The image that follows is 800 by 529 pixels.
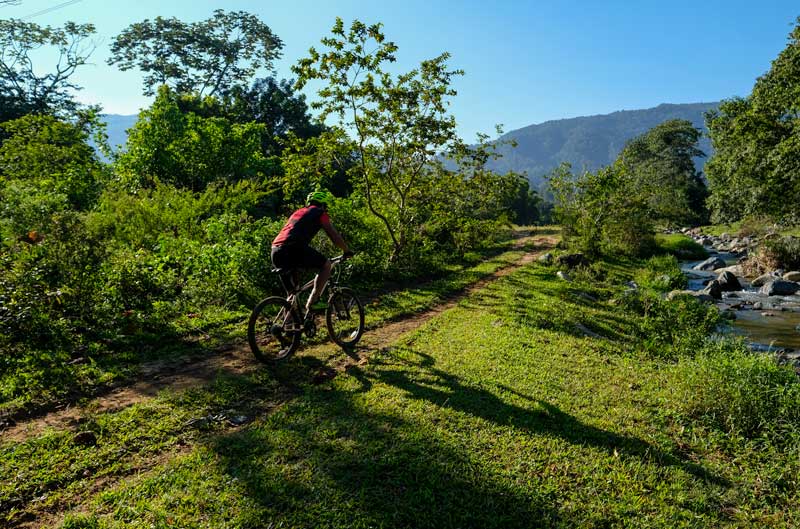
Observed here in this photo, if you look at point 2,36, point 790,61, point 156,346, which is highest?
point 2,36

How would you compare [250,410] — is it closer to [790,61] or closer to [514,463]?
[514,463]

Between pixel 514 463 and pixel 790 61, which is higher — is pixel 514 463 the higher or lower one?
the lower one

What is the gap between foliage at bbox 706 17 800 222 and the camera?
18688mm

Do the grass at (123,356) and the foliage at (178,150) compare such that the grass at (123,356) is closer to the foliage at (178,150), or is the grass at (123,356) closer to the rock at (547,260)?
the rock at (547,260)

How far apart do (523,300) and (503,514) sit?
344 inches

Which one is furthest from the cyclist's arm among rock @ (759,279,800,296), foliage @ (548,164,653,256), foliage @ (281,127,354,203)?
rock @ (759,279,800,296)

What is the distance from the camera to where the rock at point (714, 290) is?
52.6 ft

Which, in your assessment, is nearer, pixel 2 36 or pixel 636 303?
pixel 636 303

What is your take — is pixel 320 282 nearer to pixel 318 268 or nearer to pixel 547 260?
pixel 318 268

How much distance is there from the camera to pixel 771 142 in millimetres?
20656

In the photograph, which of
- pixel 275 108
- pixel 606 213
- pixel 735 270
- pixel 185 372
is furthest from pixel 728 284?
pixel 275 108

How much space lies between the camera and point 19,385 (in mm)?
5375

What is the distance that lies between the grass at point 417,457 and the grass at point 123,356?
3.35 feet

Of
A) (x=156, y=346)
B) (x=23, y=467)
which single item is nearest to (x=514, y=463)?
(x=23, y=467)
